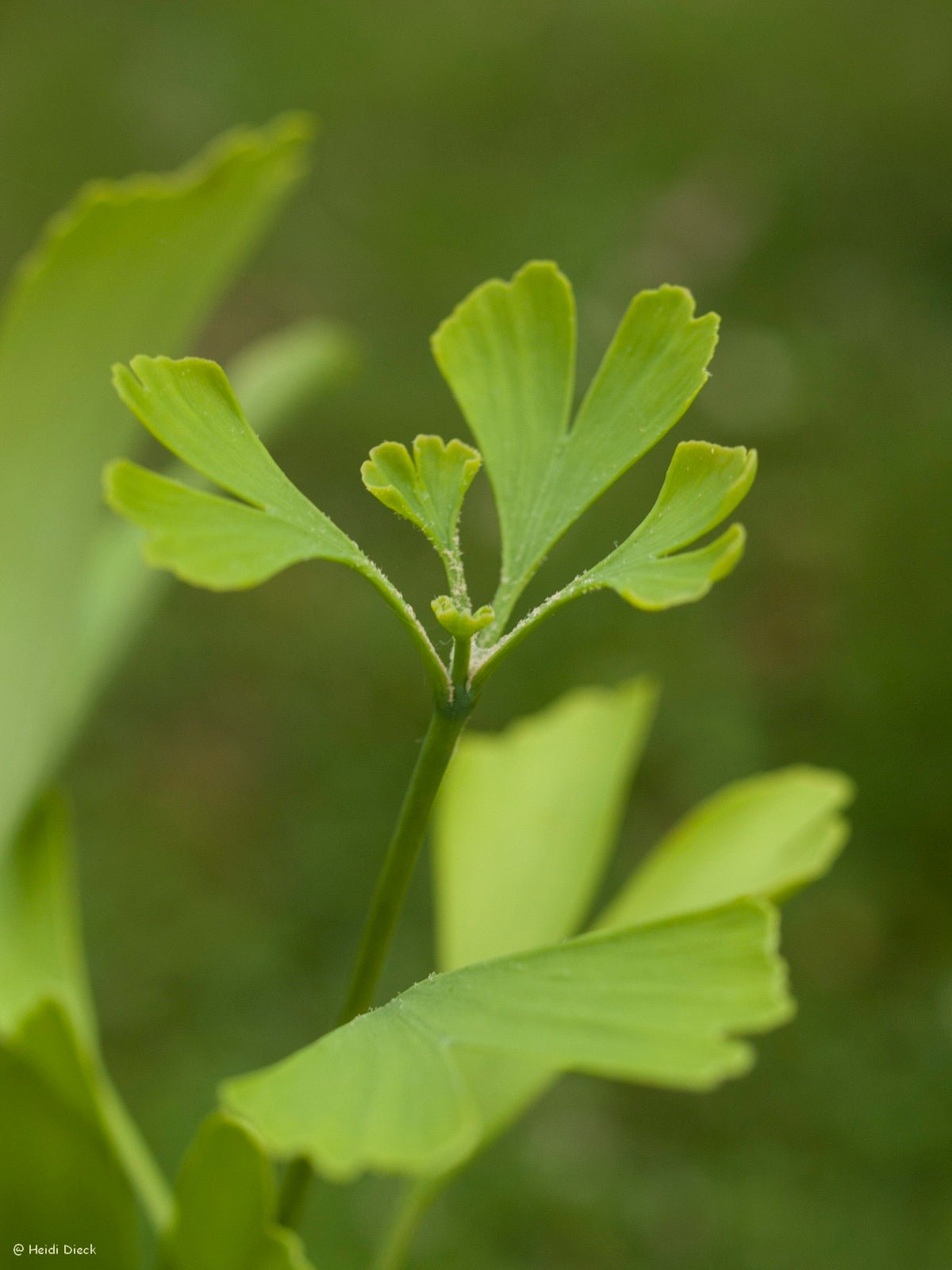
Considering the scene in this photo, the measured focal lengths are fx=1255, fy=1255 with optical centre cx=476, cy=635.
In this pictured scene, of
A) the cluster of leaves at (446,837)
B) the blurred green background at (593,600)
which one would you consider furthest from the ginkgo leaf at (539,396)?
the blurred green background at (593,600)

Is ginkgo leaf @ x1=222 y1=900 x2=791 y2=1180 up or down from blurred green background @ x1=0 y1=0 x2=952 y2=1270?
up

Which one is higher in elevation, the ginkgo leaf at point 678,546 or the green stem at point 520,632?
the ginkgo leaf at point 678,546

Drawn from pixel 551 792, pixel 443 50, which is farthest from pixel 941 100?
pixel 551 792

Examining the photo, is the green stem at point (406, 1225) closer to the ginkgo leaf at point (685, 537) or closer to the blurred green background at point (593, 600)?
the ginkgo leaf at point (685, 537)

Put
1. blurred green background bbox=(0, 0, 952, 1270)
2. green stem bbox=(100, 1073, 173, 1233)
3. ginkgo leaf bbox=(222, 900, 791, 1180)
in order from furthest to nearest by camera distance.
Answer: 1. blurred green background bbox=(0, 0, 952, 1270)
2. green stem bbox=(100, 1073, 173, 1233)
3. ginkgo leaf bbox=(222, 900, 791, 1180)

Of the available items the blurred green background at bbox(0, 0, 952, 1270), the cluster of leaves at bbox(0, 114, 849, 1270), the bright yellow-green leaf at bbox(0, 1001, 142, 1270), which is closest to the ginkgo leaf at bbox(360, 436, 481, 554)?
the cluster of leaves at bbox(0, 114, 849, 1270)

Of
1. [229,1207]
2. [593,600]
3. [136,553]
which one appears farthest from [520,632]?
[593,600]

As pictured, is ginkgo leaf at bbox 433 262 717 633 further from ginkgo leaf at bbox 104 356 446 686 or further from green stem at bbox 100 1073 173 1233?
green stem at bbox 100 1073 173 1233

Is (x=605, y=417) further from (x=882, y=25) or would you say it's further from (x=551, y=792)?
(x=882, y=25)
